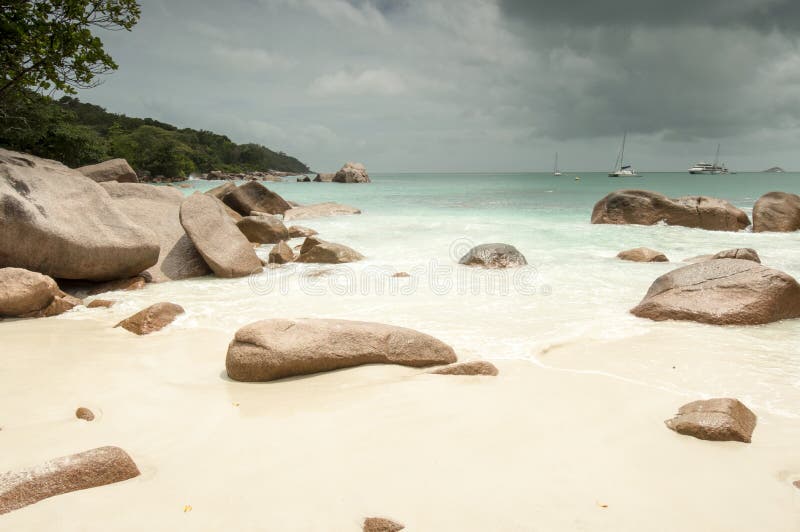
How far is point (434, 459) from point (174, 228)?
29.0 feet

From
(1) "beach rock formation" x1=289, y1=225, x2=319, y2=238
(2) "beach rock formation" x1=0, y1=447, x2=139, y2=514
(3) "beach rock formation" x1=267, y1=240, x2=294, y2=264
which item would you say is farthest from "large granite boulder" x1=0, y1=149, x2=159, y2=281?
(1) "beach rock formation" x1=289, y1=225, x2=319, y2=238

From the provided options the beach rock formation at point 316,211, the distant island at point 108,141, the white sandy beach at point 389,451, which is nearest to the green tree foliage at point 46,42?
the distant island at point 108,141

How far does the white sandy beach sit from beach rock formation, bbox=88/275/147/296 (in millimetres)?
3466

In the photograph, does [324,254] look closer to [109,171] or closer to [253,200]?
[109,171]

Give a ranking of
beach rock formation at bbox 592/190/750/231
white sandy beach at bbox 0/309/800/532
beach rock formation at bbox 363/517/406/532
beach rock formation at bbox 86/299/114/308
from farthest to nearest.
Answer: beach rock formation at bbox 592/190/750/231 → beach rock formation at bbox 86/299/114/308 → white sandy beach at bbox 0/309/800/532 → beach rock formation at bbox 363/517/406/532

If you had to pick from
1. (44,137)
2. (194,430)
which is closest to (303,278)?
(194,430)

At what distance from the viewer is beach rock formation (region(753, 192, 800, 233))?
651 inches

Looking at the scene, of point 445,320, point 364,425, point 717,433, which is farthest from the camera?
point 445,320

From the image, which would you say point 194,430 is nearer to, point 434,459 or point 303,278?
point 434,459

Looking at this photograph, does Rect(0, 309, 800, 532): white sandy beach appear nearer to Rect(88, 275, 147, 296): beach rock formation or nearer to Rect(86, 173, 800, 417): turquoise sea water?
Rect(86, 173, 800, 417): turquoise sea water

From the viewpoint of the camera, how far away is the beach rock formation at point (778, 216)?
16.5 m

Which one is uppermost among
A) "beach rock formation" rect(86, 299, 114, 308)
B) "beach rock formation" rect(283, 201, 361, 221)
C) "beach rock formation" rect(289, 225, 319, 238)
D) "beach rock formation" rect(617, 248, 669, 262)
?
"beach rock formation" rect(283, 201, 361, 221)

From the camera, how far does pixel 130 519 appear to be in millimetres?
2227

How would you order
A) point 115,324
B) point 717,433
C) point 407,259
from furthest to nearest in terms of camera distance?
point 407,259 < point 115,324 < point 717,433
